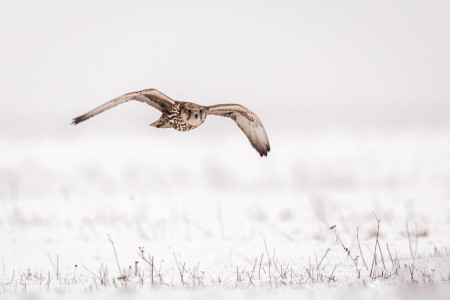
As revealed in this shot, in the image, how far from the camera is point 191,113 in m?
4.41

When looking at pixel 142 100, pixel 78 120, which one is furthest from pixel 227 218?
pixel 78 120

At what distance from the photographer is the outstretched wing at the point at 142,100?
439 cm

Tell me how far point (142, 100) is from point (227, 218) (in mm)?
7176

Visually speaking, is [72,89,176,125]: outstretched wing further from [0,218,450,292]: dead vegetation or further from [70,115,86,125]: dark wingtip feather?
[0,218,450,292]: dead vegetation

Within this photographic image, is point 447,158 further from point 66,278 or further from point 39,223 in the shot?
point 66,278

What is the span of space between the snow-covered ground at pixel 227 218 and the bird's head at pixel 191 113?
5.71 feet

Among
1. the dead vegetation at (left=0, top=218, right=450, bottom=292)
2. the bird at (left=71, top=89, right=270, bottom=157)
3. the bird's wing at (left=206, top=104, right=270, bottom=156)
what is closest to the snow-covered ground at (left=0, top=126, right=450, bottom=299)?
the dead vegetation at (left=0, top=218, right=450, bottom=292)

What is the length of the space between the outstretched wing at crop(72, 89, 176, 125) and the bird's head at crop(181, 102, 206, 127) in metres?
0.16

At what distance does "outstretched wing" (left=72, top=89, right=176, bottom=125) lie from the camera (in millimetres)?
4395

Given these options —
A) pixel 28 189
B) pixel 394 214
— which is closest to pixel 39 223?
pixel 28 189

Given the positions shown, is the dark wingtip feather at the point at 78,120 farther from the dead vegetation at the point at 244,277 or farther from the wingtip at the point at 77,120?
the dead vegetation at the point at 244,277

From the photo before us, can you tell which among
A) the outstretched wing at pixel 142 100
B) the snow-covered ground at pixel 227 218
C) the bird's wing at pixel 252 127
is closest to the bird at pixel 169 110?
the outstretched wing at pixel 142 100

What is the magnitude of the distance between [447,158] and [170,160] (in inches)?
336

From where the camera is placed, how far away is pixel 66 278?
21.2 ft
